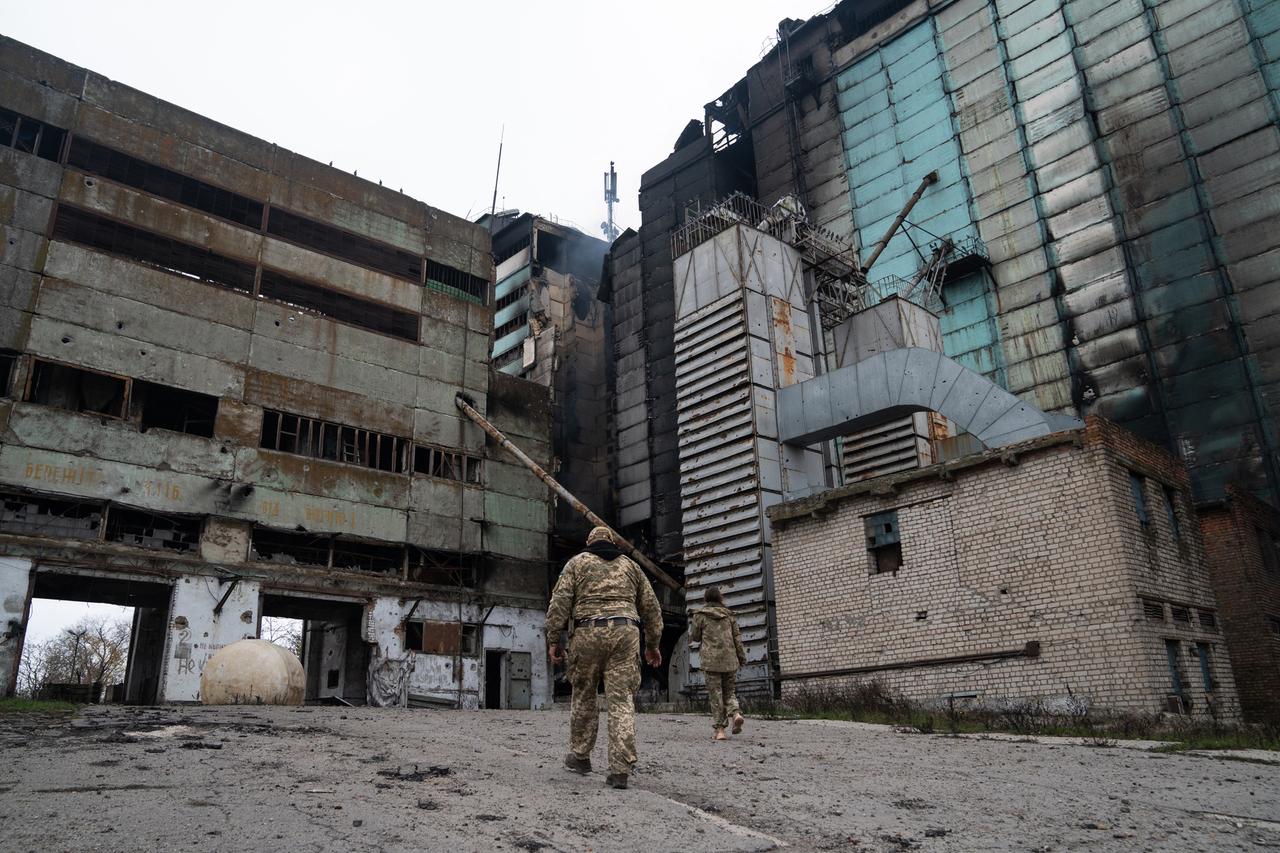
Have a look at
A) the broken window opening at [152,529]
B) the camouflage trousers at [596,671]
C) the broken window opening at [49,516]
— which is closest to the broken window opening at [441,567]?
the broken window opening at [152,529]

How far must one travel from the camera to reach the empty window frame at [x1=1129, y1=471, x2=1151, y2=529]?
13.9 metres

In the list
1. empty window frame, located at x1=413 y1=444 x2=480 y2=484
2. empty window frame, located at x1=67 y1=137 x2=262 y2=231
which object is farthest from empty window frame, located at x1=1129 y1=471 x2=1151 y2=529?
empty window frame, located at x1=67 y1=137 x2=262 y2=231

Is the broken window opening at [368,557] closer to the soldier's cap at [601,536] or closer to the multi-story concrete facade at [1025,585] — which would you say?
the multi-story concrete facade at [1025,585]

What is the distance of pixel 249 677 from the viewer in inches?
563

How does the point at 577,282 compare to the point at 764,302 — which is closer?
the point at 764,302

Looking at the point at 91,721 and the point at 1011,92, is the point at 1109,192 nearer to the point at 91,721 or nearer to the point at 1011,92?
the point at 1011,92

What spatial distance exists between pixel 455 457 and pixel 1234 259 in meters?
26.9

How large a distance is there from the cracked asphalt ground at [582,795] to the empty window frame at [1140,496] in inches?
265

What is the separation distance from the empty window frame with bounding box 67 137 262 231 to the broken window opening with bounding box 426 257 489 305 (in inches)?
252

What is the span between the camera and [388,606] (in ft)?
91.3

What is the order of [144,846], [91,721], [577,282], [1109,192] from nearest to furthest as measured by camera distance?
1. [144,846]
2. [91,721]
3. [1109,192]
4. [577,282]

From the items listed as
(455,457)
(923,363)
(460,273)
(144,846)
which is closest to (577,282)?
(460,273)

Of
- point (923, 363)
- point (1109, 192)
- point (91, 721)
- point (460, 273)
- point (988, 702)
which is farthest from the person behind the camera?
point (460, 273)

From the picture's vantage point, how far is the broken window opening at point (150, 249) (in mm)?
24247
